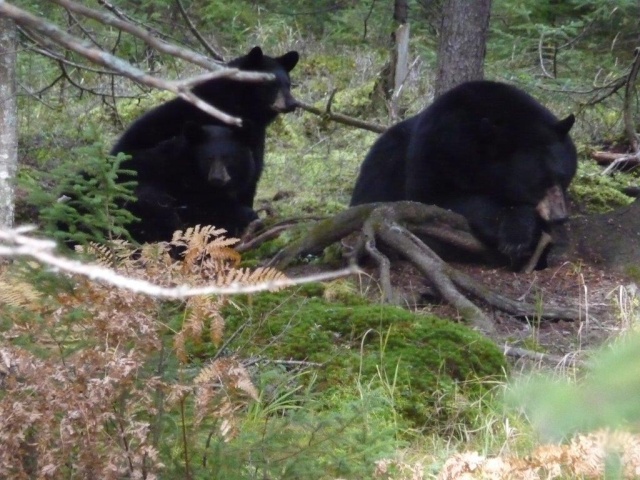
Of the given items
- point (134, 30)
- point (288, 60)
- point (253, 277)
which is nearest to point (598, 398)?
point (134, 30)

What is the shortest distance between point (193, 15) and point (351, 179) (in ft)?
30.0

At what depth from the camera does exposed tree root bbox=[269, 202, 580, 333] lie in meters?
6.38

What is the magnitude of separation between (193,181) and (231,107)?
2.99 ft

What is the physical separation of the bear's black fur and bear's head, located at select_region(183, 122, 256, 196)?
15 centimetres

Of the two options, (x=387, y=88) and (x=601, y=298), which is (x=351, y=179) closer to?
(x=387, y=88)

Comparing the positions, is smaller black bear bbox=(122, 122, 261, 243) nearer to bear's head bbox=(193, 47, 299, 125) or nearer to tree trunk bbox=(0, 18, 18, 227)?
bear's head bbox=(193, 47, 299, 125)

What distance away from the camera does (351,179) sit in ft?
36.5

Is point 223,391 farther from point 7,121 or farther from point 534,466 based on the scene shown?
point 7,121

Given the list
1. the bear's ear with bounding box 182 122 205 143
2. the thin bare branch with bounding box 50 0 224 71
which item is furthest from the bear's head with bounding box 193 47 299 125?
the thin bare branch with bounding box 50 0 224 71

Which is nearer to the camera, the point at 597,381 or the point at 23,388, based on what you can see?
the point at 597,381

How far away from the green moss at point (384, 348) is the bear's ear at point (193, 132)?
289 cm

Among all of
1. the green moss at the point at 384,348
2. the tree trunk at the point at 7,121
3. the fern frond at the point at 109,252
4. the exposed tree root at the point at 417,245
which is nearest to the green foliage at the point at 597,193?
the exposed tree root at the point at 417,245

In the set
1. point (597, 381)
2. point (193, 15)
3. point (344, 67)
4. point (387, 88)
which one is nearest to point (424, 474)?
point (597, 381)

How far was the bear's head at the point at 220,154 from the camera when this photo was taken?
8.21 meters
